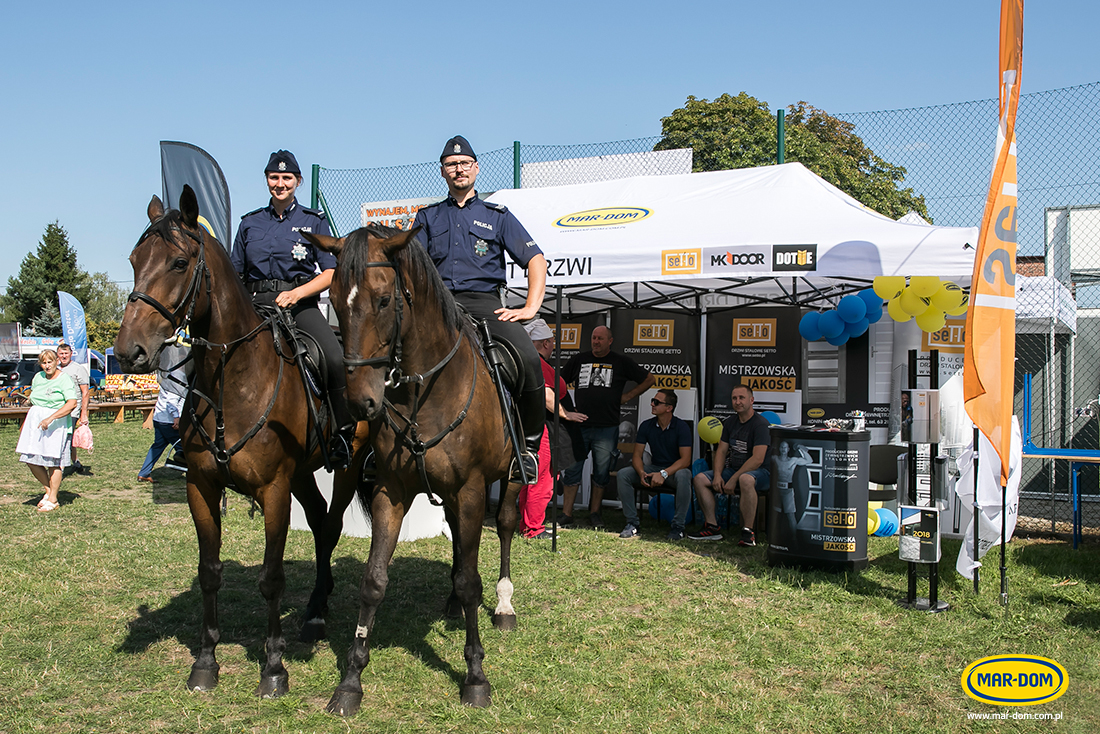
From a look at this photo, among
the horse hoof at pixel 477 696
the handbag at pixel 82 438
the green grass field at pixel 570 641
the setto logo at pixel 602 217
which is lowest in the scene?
the green grass field at pixel 570 641

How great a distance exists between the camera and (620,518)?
933 cm

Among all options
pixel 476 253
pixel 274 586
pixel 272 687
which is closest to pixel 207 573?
pixel 274 586

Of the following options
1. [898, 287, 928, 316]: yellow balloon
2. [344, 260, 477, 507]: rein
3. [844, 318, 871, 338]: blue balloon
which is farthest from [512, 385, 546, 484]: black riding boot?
[844, 318, 871, 338]: blue balloon

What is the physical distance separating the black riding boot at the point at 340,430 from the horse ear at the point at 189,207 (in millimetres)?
1224

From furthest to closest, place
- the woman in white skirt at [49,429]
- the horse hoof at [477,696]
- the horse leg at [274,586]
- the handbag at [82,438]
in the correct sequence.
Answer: the handbag at [82,438] < the woman in white skirt at [49,429] < the horse leg at [274,586] < the horse hoof at [477,696]

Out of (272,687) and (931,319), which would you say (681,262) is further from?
(272,687)

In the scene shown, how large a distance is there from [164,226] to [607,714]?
3.00 meters

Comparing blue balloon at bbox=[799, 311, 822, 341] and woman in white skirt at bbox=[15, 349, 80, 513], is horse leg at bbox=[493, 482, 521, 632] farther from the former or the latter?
woman in white skirt at bbox=[15, 349, 80, 513]

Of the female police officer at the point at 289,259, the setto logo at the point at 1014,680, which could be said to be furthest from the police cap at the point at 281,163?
the setto logo at the point at 1014,680

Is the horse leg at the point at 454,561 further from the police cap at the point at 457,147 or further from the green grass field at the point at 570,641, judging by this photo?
the police cap at the point at 457,147

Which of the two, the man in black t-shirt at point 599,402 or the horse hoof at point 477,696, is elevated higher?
the man in black t-shirt at point 599,402

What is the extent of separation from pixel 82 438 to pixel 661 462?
8.20 m

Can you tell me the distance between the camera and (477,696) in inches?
149

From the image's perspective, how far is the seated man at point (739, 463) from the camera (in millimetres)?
7871
